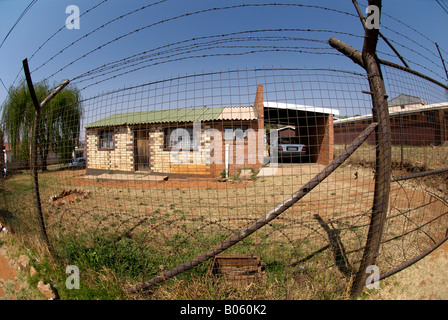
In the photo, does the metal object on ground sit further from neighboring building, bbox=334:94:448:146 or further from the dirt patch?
the dirt patch

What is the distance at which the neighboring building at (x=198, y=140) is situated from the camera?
12.3 ft

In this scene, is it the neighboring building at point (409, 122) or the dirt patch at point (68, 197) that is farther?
the dirt patch at point (68, 197)

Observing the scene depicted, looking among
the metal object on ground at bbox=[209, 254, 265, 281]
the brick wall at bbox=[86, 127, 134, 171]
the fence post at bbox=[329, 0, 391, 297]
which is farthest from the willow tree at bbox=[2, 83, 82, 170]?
the fence post at bbox=[329, 0, 391, 297]

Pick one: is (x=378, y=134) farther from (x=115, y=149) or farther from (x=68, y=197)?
(x=68, y=197)

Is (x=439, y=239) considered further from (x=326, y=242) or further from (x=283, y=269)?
(x=283, y=269)

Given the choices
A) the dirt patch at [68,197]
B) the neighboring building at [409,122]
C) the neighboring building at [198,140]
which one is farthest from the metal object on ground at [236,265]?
the dirt patch at [68,197]

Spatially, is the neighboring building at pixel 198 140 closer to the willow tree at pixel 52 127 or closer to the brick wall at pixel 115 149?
the brick wall at pixel 115 149

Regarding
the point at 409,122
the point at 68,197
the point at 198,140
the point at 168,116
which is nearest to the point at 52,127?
the point at 168,116

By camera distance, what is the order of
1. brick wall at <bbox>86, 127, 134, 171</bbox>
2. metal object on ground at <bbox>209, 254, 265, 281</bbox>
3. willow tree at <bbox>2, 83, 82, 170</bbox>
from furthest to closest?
brick wall at <bbox>86, 127, 134, 171</bbox> → willow tree at <bbox>2, 83, 82, 170</bbox> → metal object on ground at <bbox>209, 254, 265, 281</bbox>

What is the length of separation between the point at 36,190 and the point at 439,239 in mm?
5903

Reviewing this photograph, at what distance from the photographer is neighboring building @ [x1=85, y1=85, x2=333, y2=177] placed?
3.74 meters

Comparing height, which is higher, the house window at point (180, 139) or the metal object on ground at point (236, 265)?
the house window at point (180, 139)

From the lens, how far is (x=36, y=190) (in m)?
2.65
